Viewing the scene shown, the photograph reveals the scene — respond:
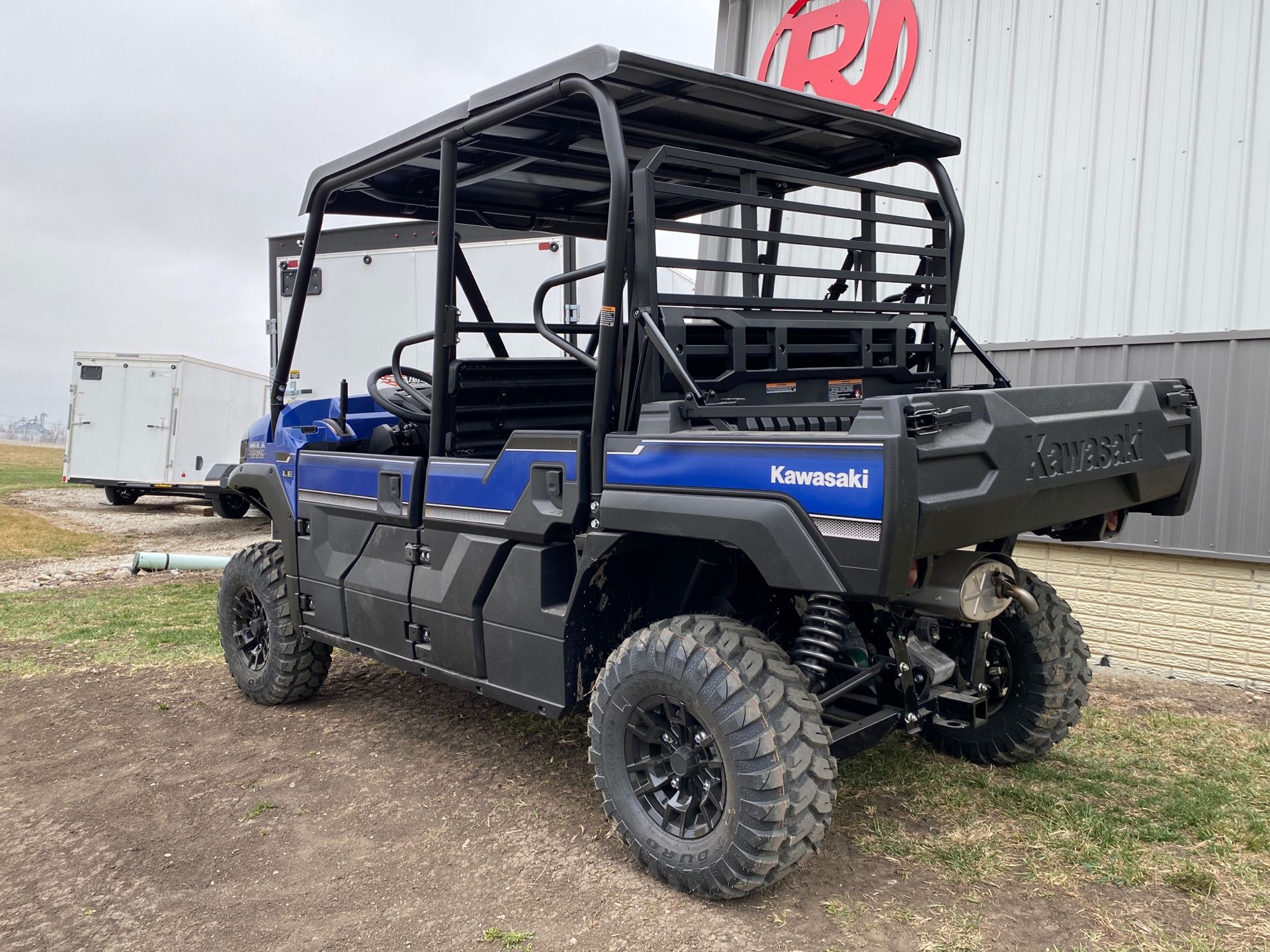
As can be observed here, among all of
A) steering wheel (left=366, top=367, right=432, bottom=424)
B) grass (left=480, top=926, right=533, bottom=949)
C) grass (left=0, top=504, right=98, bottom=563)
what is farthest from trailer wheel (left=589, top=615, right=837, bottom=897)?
grass (left=0, top=504, right=98, bottom=563)

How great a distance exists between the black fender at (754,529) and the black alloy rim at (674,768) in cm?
56

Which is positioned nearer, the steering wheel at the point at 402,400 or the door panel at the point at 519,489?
the door panel at the point at 519,489

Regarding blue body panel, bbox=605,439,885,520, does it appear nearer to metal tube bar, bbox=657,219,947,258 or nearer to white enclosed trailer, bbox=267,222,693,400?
metal tube bar, bbox=657,219,947,258

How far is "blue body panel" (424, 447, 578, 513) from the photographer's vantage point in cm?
361

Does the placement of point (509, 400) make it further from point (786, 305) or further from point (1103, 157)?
point (1103, 157)

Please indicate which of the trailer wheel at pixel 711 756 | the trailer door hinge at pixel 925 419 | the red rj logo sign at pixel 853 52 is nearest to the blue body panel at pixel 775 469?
the trailer door hinge at pixel 925 419

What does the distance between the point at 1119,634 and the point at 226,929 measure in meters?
5.33

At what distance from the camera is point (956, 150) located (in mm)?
4246

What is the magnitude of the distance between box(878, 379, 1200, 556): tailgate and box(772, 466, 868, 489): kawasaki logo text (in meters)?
0.12

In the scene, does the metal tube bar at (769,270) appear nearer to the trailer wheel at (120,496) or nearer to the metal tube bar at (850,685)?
the metal tube bar at (850,685)

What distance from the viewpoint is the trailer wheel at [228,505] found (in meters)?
16.1

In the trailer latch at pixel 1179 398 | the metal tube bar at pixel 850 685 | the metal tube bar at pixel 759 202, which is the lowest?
the metal tube bar at pixel 850 685

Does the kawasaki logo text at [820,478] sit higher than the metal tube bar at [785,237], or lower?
lower

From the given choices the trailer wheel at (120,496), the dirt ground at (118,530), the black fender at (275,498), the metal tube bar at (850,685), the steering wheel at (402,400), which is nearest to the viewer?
the metal tube bar at (850,685)
